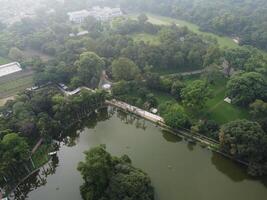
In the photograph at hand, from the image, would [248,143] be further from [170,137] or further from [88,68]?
[88,68]

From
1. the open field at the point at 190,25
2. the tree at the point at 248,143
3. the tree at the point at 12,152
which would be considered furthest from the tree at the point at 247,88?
the tree at the point at 12,152

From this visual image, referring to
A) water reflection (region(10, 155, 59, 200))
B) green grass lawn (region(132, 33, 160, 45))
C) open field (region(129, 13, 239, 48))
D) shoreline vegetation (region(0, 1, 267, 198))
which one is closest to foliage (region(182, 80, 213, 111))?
shoreline vegetation (region(0, 1, 267, 198))

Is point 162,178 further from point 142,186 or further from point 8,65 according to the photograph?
point 8,65

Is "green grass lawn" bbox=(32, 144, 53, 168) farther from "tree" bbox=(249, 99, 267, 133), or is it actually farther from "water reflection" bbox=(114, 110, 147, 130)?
"tree" bbox=(249, 99, 267, 133)

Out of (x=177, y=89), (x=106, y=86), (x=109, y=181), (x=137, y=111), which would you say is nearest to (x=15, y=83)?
(x=106, y=86)

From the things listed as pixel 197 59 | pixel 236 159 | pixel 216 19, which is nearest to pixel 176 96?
pixel 197 59

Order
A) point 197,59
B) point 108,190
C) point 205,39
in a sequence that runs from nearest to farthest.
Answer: point 108,190
point 197,59
point 205,39

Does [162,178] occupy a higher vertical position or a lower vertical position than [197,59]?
lower

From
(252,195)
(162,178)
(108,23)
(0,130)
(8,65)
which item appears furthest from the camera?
(108,23)
